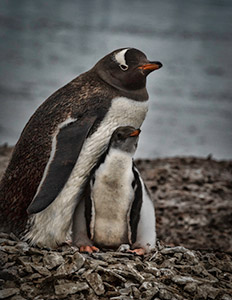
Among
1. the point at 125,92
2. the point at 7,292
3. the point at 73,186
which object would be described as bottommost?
the point at 7,292

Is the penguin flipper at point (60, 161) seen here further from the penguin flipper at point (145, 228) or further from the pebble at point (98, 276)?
the penguin flipper at point (145, 228)

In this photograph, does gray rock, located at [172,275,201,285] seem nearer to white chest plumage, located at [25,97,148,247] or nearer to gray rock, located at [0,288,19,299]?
white chest plumage, located at [25,97,148,247]

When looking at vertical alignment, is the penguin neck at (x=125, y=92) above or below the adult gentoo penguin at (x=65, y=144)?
above

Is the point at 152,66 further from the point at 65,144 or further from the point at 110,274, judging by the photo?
the point at 110,274

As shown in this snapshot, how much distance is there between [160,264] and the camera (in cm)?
225

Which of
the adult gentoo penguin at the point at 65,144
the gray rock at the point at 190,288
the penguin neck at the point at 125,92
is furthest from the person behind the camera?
the penguin neck at the point at 125,92

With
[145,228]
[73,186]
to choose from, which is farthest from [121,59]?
[145,228]

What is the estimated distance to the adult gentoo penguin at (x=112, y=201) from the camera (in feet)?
7.30

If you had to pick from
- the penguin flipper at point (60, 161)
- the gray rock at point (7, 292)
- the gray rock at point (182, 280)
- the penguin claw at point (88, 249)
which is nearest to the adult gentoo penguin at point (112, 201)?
the penguin claw at point (88, 249)

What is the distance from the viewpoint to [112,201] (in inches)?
88.1

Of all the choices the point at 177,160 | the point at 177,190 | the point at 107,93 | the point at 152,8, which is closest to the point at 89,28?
the point at 152,8

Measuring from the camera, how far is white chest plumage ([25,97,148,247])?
2.22 m

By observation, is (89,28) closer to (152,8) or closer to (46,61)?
(46,61)

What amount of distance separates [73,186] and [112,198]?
0.18 meters
